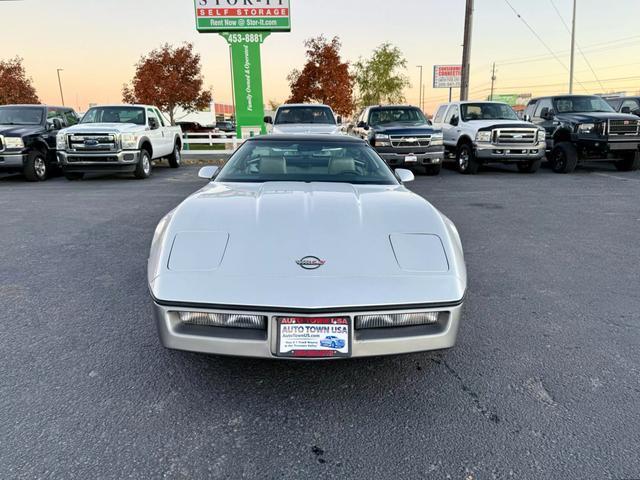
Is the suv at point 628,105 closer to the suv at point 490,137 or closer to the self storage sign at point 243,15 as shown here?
the suv at point 490,137

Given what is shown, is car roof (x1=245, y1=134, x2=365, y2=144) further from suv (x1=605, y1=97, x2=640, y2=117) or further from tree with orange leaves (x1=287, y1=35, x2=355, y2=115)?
tree with orange leaves (x1=287, y1=35, x2=355, y2=115)

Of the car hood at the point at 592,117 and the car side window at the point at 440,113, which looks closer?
the car hood at the point at 592,117

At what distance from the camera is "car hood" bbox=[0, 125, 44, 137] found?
11119mm

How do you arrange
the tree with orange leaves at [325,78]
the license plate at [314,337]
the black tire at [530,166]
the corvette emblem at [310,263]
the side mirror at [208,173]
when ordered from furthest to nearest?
the tree with orange leaves at [325,78] < the black tire at [530,166] < the side mirror at [208,173] < the corvette emblem at [310,263] < the license plate at [314,337]

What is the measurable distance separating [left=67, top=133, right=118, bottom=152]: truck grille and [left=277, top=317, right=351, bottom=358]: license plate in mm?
10369

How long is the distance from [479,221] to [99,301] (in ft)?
17.9

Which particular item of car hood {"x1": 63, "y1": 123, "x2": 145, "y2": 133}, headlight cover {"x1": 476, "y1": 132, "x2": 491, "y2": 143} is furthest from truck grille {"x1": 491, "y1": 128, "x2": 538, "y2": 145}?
car hood {"x1": 63, "y1": 123, "x2": 145, "y2": 133}

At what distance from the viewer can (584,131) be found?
39.7 feet

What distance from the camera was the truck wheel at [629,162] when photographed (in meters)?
12.4

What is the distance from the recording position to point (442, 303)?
90.6 inches

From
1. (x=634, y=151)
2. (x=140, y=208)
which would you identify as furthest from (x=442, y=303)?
(x=634, y=151)

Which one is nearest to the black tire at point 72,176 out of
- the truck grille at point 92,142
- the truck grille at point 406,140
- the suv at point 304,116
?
the truck grille at point 92,142

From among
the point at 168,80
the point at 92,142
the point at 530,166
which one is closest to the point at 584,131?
the point at 530,166

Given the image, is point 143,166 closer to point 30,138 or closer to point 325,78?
point 30,138
